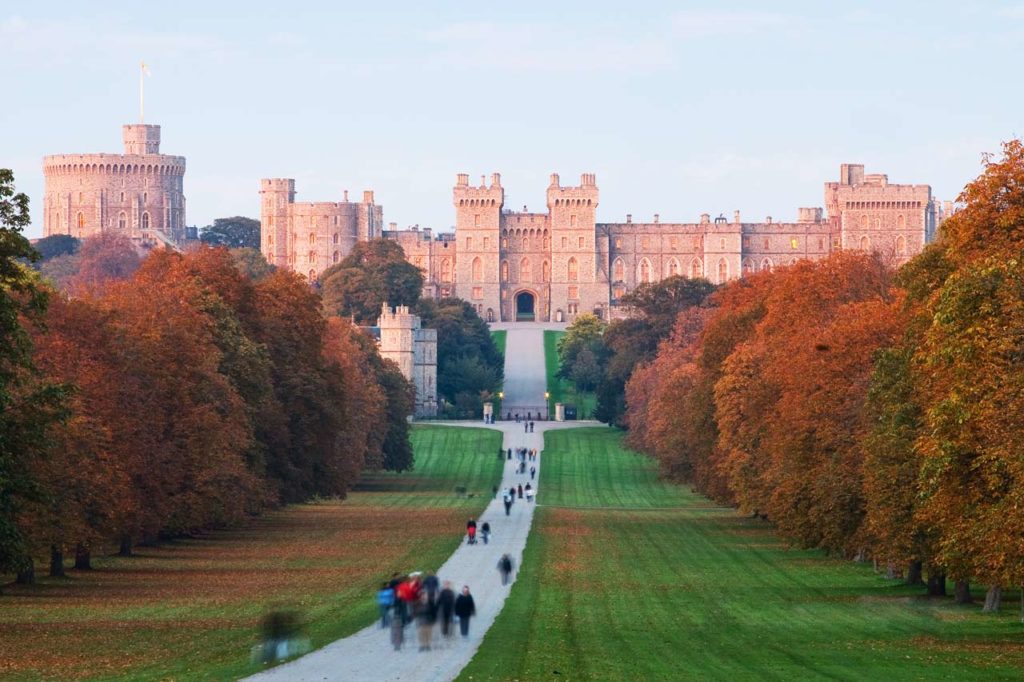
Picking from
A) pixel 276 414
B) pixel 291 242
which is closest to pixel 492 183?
pixel 291 242

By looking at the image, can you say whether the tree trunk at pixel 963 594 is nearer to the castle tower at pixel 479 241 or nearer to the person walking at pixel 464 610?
the person walking at pixel 464 610

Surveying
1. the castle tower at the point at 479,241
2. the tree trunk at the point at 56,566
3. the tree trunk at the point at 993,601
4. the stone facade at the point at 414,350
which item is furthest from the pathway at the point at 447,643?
the castle tower at the point at 479,241

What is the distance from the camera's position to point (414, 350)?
113812 mm

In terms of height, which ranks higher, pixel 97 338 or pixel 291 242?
pixel 291 242

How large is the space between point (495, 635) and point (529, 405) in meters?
94.8

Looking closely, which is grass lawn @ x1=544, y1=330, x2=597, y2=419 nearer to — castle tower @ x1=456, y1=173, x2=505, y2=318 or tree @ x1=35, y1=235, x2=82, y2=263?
castle tower @ x1=456, y1=173, x2=505, y2=318

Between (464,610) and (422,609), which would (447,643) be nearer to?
(464,610)

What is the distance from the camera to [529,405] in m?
121

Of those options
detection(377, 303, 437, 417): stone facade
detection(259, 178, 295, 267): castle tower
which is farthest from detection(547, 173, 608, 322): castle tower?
detection(377, 303, 437, 417): stone facade

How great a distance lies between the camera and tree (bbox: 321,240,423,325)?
417ft

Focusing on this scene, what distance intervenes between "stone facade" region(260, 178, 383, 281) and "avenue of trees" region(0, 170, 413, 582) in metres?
112

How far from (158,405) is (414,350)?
2864 inches

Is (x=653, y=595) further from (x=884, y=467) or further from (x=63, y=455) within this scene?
(x=63, y=455)

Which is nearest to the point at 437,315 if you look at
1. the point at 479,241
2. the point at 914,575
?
the point at 479,241
